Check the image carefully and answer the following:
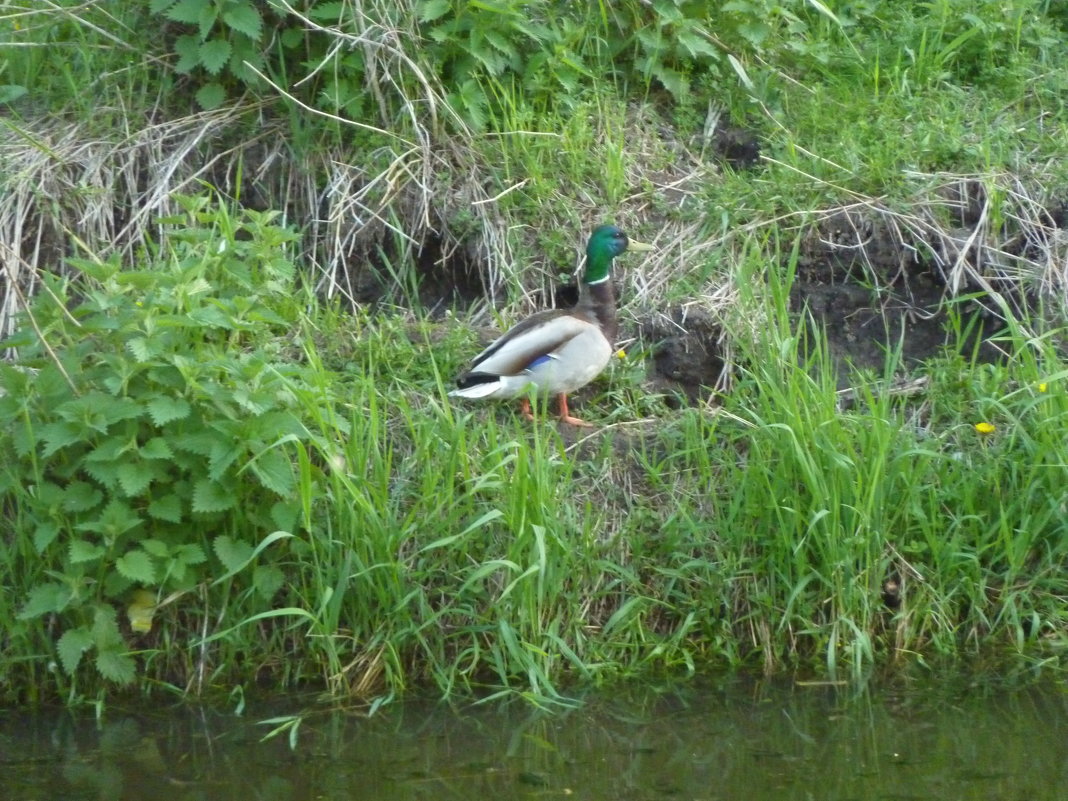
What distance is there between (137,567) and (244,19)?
7.98ft

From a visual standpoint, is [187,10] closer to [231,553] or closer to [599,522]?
[231,553]

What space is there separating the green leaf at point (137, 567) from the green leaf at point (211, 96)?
7.64 ft

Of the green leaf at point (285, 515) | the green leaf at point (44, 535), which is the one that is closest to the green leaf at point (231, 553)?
the green leaf at point (285, 515)

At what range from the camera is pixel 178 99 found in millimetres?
5980

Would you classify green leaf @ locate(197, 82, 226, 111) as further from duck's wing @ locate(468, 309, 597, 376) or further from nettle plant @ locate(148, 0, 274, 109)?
duck's wing @ locate(468, 309, 597, 376)

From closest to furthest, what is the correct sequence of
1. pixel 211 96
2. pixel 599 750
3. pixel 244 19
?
pixel 599 750, pixel 244 19, pixel 211 96

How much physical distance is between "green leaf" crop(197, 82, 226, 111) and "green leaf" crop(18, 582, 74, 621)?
7.85ft

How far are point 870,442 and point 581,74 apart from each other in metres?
2.34

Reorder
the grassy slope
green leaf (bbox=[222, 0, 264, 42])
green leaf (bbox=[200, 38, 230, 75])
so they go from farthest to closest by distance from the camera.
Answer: green leaf (bbox=[200, 38, 230, 75])
green leaf (bbox=[222, 0, 264, 42])
the grassy slope

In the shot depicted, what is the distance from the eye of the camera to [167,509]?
4215 mm

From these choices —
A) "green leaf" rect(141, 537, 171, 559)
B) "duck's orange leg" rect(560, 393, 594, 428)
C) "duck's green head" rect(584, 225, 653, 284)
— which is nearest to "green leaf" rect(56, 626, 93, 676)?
"green leaf" rect(141, 537, 171, 559)

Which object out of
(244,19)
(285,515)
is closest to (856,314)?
(285,515)

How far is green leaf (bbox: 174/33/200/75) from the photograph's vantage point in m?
5.69

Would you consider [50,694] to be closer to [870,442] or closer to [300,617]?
[300,617]
